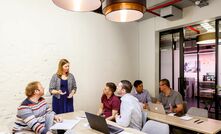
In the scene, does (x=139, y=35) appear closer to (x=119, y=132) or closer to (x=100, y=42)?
(x=100, y=42)

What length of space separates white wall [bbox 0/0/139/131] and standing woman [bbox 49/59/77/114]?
0.37 m

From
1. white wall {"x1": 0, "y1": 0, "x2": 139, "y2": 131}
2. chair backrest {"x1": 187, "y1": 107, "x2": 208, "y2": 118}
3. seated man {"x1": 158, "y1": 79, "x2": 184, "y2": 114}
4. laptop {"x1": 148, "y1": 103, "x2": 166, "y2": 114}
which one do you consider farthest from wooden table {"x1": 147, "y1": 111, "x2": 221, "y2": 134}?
white wall {"x1": 0, "y1": 0, "x2": 139, "y2": 131}

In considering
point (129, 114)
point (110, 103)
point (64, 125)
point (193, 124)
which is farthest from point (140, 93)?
point (64, 125)

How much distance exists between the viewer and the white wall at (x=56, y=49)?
3158 millimetres

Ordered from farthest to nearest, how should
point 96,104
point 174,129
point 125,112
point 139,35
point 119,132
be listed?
point 139,35 → point 96,104 → point 174,129 → point 125,112 → point 119,132

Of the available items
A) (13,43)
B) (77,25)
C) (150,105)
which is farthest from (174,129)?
(13,43)

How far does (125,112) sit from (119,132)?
32 centimetres

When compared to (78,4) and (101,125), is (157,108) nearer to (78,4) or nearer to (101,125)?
(101,125)

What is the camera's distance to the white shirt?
2.27 meters

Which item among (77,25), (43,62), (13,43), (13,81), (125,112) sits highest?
(77,25)

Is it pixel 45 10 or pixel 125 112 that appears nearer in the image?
pixel 125 112

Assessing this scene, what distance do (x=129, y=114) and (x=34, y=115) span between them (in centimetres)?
118

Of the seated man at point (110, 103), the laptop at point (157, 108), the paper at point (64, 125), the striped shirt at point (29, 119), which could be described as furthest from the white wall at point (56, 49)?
the laptop at point (157, 108)

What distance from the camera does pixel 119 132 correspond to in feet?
6.75
